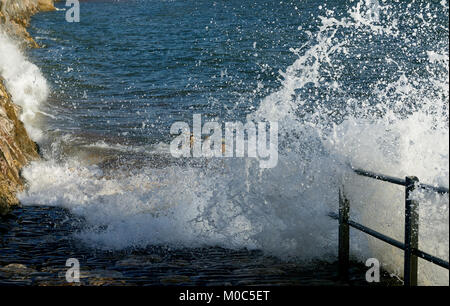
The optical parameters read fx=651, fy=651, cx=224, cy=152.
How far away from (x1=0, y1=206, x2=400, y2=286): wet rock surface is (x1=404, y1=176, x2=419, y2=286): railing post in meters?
0.72

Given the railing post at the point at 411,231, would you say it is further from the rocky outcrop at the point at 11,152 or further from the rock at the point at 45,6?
the rock at the point at 45,6

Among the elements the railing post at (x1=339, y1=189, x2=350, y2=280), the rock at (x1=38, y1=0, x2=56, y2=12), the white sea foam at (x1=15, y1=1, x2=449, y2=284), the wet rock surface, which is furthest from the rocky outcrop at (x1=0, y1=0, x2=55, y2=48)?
the railing post at (x1=339, y1=189, x2=350, y2=280)

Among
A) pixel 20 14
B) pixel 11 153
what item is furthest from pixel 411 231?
pixel 20 14

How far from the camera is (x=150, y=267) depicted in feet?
20.5

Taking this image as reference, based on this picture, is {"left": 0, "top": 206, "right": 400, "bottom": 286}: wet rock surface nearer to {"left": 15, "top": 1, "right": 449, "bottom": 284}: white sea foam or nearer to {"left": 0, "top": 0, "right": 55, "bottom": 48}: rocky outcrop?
{"left": 15, "top": 1, "right": 449, "bottom": 284}: white sea foam

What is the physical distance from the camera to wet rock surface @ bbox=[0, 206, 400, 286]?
5.86 m

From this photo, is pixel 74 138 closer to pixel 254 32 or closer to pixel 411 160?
pixel 411 160

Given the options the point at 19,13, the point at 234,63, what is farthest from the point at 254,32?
the point at 19,13

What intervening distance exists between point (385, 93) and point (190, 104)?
5.66 meters

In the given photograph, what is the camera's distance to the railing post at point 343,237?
592 centimetres

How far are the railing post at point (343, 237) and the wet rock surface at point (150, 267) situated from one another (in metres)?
0.08

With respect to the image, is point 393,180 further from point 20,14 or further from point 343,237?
point 20,14

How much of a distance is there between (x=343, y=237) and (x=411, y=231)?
1170 millimetres
